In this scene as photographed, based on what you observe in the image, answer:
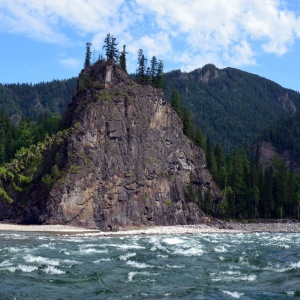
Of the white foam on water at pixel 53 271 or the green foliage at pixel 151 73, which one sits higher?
the green foliage at pixel 151 73

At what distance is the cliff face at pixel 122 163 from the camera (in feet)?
291

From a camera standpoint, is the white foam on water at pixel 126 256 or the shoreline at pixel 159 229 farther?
the shoreline at pixel 159 229

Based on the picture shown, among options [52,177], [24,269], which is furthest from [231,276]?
[52,177]

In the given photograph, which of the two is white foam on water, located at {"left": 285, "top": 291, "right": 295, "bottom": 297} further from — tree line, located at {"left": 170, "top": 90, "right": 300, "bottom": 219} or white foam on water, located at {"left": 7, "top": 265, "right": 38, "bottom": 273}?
tree line, located at {"left": 170, "top": 90, "right": 300, "bottom": 219}

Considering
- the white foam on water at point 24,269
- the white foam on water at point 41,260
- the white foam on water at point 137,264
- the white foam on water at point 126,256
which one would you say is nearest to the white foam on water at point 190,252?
the white foam on water at point 126,256

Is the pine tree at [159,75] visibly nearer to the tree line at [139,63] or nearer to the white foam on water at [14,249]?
the tree line at [139,63]

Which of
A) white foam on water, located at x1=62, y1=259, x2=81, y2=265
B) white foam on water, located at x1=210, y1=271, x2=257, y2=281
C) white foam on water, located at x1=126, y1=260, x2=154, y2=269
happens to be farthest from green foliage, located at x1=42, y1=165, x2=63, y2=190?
white foam on water, located at x1=210, y1=271, x2=257, y2=281

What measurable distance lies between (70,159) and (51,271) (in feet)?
202

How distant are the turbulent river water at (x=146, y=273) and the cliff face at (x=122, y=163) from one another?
41.9m

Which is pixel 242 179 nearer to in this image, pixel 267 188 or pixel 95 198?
pixel 267 188

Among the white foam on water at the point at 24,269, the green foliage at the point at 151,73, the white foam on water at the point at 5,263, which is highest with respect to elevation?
the green foliage at the point at 151,73

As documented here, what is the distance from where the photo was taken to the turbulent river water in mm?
25344

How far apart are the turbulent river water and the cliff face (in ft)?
138

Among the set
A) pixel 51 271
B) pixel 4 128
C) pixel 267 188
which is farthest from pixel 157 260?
pixel 4 128
